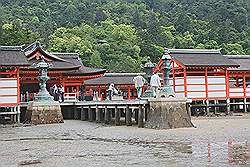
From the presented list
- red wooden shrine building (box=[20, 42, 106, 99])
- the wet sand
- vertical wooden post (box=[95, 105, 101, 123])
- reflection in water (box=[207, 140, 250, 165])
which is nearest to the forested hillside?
red wooden shrine building (box=[20, 42, 106, 99])

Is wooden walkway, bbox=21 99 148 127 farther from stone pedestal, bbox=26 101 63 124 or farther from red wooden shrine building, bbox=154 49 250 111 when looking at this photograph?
red wooden shrine building, bbox=154 49 250 111

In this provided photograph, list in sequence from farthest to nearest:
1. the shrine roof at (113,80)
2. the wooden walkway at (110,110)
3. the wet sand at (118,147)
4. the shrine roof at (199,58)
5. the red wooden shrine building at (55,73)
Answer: the shrine roof at (113,80) → the red wooden shrine building at (55,73) → the shrine roof at (199,58) → the wooden walkway at (110,110) → the wet sand at (118,147)

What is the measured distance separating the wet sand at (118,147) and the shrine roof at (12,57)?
5547 millimetres

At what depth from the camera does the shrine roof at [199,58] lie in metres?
30.4

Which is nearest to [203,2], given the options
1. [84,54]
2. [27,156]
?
[84,54]

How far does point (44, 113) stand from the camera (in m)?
24.8

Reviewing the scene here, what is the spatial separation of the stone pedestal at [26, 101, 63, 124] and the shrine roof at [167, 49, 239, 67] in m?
9.56

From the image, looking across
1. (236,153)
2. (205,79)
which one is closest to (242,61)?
(205,79)

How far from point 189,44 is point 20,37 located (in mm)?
34678

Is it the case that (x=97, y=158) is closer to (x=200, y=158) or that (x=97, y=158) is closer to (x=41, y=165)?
(x=41, y=165)

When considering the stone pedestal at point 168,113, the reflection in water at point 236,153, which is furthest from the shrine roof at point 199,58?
the reflection in water at point 236,153

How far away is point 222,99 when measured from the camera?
3153cm

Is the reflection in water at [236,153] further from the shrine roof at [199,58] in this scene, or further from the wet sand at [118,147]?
the shrine roof at [199,58]

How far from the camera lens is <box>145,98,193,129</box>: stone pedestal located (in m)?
19.2
